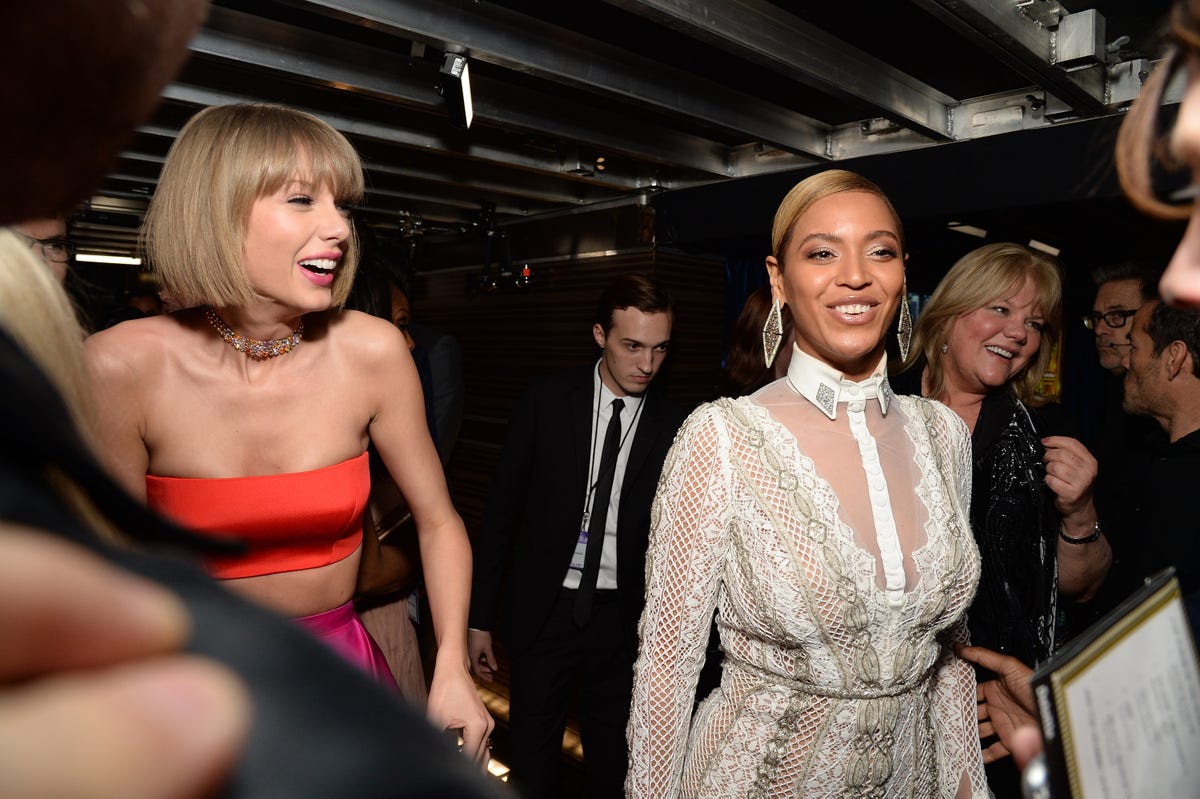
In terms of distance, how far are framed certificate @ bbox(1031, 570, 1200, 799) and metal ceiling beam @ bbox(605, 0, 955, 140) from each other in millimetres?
1871

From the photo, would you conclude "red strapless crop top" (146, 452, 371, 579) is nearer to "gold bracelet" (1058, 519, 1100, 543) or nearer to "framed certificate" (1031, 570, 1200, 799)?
"framed certificate" (1031, 570, 1200, 799)

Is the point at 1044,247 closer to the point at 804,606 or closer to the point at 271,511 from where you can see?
the point at 804,606

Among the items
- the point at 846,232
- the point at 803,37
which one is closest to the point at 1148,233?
the point at 803,37

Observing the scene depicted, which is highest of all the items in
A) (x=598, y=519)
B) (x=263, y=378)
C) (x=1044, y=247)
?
(x=1044, y=247)

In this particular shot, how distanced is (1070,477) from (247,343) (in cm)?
244

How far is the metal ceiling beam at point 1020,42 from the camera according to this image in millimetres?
2131

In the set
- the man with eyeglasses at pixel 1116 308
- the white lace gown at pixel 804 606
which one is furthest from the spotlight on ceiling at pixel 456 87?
the man with eyeglasses at pixel 1116 308

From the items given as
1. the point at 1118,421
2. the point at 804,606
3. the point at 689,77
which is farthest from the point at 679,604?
the point at 1118,421

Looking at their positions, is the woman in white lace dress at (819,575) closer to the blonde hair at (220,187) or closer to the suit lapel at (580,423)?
the blonde hair at (220,187)

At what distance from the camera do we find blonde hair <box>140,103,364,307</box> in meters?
1.42

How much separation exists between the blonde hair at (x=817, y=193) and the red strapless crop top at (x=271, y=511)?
116cm

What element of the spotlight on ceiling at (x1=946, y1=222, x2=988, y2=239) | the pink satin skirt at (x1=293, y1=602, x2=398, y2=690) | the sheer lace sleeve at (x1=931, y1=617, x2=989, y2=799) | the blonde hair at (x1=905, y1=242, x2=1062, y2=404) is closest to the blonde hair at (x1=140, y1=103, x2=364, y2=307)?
the pink satin skirt at (x1=293, y1=602, x2=398, y2=690)

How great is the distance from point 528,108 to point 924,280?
216 inches

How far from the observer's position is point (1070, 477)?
7.74ft
